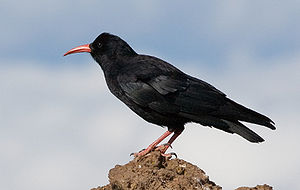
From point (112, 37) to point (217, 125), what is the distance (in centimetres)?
283

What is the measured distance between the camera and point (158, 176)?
6727mm

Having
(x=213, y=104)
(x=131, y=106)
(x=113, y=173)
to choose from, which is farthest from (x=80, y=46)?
(x=113, y=173)

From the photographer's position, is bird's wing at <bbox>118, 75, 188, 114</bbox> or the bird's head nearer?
bird's wing at <bbox>118, 75, 188, 114</bbox>

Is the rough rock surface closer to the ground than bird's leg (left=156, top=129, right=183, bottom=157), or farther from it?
closer to the ground

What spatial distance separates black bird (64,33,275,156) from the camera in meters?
8.81

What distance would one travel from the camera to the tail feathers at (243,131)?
8.47 metres

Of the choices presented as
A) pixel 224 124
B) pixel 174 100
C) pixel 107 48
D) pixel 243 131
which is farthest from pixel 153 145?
pixel 107 48

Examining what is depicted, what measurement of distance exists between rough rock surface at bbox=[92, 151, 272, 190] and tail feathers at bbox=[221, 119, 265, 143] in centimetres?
157

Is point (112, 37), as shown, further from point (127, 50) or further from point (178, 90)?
point (178, 90)

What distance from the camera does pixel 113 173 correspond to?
726 centimetres

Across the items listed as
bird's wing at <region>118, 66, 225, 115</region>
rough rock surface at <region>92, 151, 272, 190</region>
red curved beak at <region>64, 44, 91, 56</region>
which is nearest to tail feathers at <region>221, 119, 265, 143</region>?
bird's wing at <region>118, 66, 225, 115</region>

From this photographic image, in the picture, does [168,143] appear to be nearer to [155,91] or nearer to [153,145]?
[153,145]

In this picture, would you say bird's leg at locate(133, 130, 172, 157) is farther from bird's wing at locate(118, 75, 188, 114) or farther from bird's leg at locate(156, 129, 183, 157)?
bird's wing at locate(118, 75, 188, 114)

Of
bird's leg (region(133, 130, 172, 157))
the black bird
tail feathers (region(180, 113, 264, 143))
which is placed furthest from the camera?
the black bird
